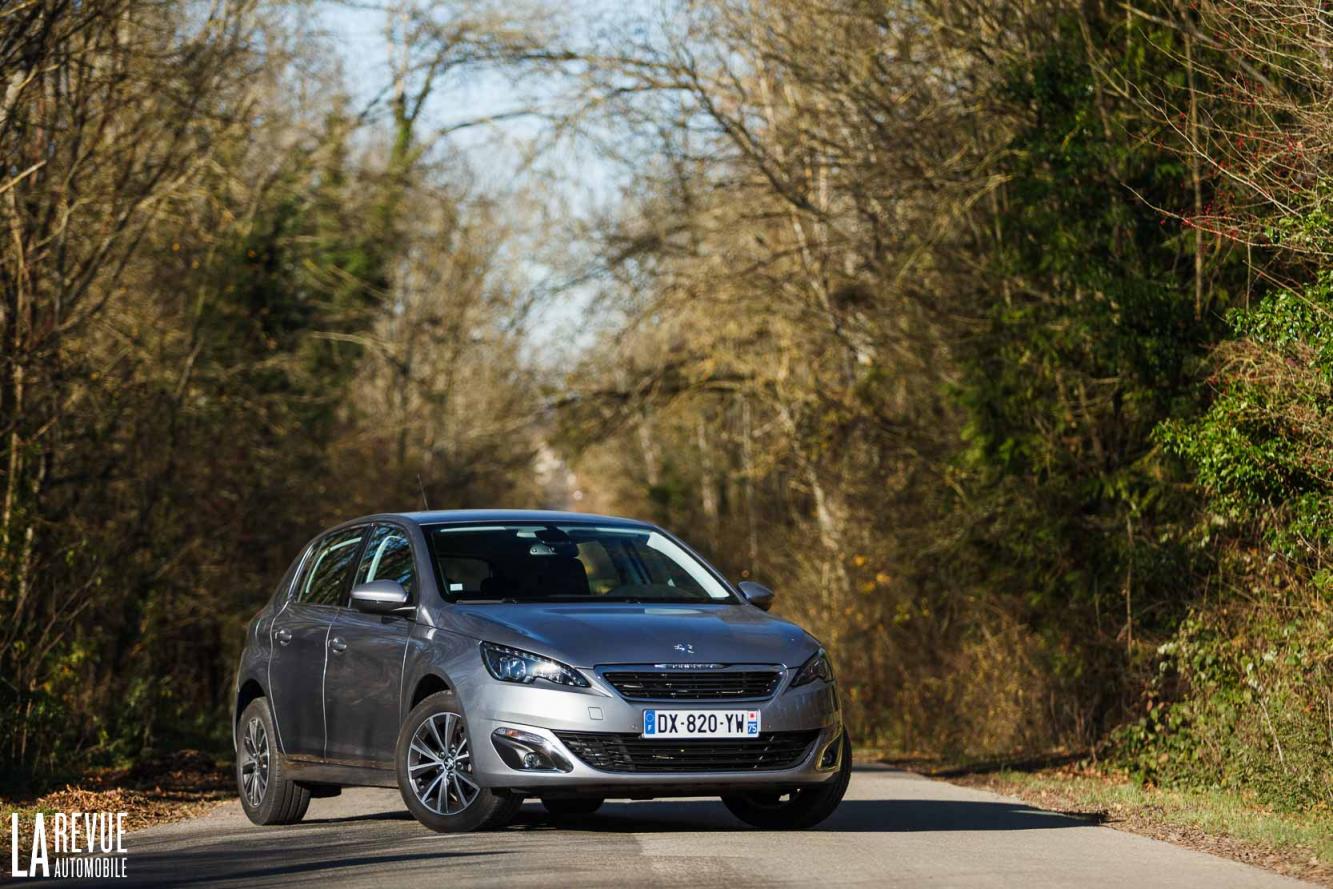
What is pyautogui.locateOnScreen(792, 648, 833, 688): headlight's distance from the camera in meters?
9.54

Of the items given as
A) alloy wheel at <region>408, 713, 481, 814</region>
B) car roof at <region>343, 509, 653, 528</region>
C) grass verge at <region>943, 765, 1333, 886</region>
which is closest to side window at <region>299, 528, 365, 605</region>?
car roof at <region>343, 509, 653, 528</region>

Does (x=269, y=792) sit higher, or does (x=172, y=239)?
(x=172, y=239)

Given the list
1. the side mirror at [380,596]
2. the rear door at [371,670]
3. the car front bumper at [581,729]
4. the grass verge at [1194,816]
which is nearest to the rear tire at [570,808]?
the rear door at [371,670]

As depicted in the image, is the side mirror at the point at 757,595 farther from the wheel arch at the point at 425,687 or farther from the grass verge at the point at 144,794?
the grass verge at the point at 144,794

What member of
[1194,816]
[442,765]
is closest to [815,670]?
[442,765]

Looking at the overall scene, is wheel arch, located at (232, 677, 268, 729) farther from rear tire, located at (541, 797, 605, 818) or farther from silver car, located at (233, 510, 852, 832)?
rear tire, located at (541, 797, 605, 818)

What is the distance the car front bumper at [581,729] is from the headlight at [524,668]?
0.04 m

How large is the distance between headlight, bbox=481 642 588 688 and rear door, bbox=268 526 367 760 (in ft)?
6.03

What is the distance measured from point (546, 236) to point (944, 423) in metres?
7.68

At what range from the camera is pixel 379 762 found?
10.1 meters

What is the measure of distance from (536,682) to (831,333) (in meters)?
15.0

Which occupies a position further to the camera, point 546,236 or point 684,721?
point 546,236

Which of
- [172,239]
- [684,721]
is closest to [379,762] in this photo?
[684,721]

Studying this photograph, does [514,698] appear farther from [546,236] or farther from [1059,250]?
[546,236]
